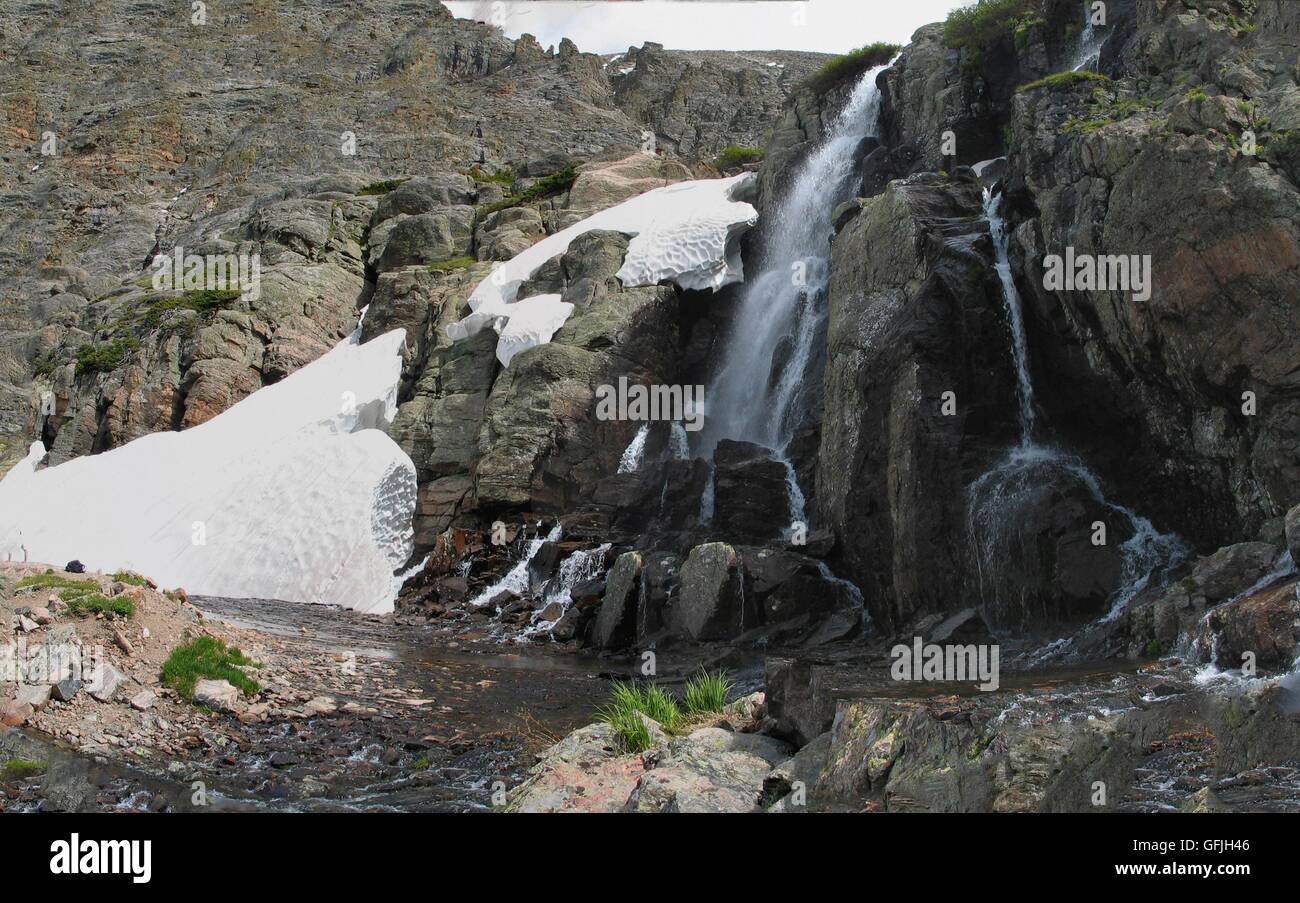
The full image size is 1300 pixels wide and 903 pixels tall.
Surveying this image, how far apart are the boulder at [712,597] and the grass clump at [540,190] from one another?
2796 centimetres

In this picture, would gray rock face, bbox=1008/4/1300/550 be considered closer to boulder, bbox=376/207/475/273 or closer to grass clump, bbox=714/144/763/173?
boulder, bbox=376/207/475/273

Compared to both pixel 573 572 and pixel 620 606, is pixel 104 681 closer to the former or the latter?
pixel 620 606

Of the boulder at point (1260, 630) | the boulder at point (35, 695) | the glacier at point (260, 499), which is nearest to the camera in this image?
the boulder at point (35, 695)

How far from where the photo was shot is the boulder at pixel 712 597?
20734mm

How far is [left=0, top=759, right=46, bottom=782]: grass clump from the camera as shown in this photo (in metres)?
9.73

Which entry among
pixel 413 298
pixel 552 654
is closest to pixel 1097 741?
pixel 552 654

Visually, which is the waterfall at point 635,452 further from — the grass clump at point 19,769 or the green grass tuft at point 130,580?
the grass clump at point 19,769

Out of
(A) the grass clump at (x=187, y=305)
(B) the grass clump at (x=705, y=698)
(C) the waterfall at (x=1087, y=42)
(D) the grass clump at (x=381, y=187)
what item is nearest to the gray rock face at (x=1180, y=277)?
(C) the waterfall at (x=1087, y=42)

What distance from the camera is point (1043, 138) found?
22.1m

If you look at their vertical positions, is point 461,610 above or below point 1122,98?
below
